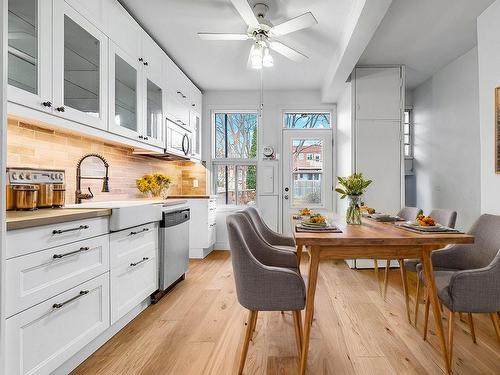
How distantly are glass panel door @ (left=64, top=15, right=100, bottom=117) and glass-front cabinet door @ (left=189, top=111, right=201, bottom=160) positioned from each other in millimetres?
2181

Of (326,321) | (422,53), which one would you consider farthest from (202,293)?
(422,53)

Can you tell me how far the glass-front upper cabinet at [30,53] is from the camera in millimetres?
1540

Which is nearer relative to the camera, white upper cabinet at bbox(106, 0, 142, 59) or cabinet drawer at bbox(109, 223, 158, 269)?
cabinet drawer at bbox(109, 223, 158, 269)

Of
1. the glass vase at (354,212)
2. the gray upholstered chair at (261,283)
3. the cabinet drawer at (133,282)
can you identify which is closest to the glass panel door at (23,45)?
the cabinet drawer at (133,282)

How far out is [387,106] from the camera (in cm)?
384

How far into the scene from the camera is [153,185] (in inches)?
133

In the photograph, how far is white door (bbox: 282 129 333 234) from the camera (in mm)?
4922

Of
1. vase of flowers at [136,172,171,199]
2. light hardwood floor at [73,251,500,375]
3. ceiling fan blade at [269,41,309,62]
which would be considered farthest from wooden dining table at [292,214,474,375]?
vase of flowers at [136,172,171,199]

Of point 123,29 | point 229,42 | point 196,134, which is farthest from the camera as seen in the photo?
point 196,134

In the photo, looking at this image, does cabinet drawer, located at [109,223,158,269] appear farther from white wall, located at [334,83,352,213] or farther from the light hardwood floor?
white wall, located at [334,83,352,213]

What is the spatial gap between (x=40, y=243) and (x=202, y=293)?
1.80m

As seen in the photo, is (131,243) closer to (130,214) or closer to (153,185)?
(130,214)

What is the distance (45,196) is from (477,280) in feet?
8.44

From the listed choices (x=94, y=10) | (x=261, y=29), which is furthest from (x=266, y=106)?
(x=94, y=10)
